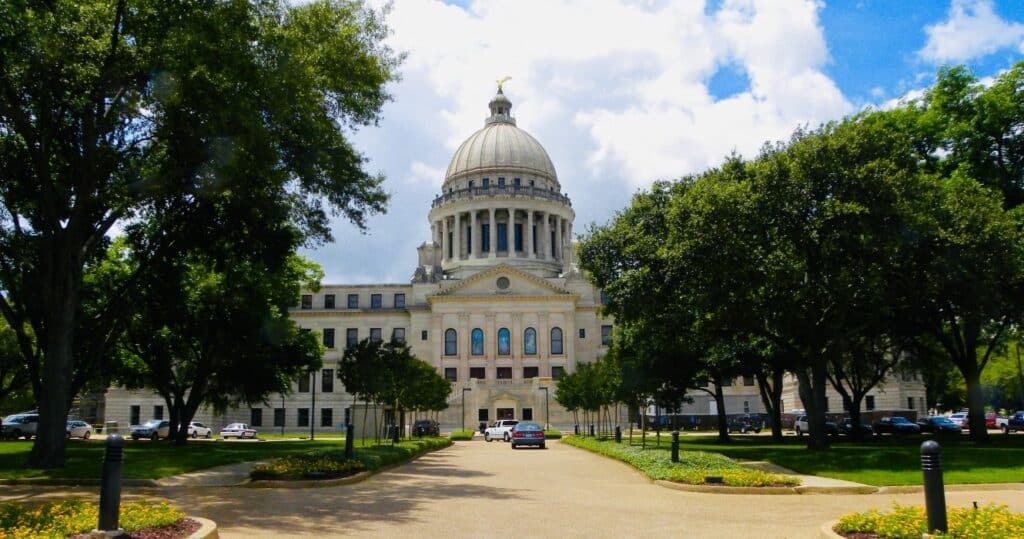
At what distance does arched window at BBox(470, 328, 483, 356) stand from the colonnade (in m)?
14.1

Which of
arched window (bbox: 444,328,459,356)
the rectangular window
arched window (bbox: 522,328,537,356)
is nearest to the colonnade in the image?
the rectangular window

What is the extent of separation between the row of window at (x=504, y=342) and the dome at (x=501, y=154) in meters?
24.7

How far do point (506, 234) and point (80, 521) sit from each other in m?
99.3

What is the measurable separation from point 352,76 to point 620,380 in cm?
2429

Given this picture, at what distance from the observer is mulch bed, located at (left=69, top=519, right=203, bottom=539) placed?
36.6 feet

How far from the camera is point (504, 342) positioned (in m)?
97.1

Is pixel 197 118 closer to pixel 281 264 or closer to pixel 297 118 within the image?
pixel 297 118

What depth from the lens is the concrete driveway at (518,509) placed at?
13.8 metres

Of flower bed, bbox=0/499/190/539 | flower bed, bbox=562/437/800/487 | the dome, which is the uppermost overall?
the dome

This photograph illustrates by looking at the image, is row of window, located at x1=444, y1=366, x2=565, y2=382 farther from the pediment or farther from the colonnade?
the colonnade

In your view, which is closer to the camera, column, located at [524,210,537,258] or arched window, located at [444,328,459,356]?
arched window, located at [444,328,459,356]

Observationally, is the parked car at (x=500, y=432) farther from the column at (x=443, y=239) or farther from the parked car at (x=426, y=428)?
the column at (x=443, y=239)

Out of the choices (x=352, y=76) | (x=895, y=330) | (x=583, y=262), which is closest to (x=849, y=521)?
(x=352, y=76)

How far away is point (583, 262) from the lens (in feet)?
135
